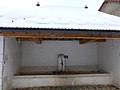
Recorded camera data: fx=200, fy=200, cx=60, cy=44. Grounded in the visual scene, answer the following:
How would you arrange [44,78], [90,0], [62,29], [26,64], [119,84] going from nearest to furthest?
[62,29], [119,84], [44,78], [26,64], [90,0]

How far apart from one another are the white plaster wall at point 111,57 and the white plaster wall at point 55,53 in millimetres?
702

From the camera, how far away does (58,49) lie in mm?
11594

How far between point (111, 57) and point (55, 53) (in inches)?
132

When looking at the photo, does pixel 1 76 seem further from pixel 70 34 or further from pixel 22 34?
pixel 70 34

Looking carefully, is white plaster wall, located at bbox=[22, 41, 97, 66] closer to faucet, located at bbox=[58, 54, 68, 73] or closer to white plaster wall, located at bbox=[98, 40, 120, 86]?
faucet, located at bbox=[58, 54, 68, 73]

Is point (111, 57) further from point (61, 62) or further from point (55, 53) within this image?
point (55, 53)

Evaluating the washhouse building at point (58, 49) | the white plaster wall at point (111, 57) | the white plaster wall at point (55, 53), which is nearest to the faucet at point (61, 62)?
the washhouse building at point (58, 49)

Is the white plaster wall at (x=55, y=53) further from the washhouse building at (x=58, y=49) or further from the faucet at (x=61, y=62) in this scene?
the faucet at (x=61, y=62)

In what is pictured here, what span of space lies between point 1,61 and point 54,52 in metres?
4.84

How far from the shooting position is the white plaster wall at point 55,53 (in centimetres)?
1143

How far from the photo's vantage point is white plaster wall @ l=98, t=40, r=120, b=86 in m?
8.95

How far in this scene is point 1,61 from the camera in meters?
7.05

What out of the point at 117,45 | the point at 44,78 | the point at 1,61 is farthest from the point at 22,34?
the point at 117,45

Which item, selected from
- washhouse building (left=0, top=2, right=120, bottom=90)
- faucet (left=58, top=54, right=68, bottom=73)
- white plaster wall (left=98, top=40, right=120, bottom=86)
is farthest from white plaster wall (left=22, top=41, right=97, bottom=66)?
white plaster wall (left=98, top=40, right=120, bottom=86)
